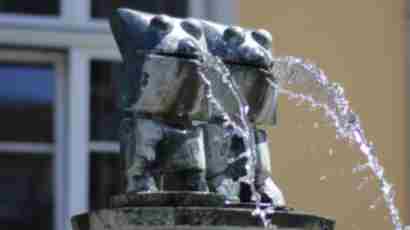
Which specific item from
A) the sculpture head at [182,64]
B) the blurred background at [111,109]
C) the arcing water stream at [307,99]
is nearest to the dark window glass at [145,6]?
the blurred background at [111,109]

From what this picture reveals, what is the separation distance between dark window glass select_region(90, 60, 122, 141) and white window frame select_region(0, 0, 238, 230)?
3 centimetres

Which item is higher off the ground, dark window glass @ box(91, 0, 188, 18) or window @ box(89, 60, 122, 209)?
dark window glass @ box(91, 0, 188, 18)

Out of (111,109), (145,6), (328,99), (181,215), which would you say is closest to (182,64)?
(181,215)

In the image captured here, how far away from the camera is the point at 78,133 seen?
6.73 m

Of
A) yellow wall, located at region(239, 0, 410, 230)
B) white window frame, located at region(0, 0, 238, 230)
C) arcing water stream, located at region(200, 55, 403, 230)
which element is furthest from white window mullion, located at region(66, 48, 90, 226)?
arcing water stream, located at region(200, 55, 403, 230)

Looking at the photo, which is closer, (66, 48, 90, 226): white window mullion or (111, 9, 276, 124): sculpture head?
(111, 9, 276, 124): sculpture head

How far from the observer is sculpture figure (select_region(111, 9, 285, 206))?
4285 mm

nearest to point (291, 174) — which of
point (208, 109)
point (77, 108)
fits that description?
→ point (77, 108)

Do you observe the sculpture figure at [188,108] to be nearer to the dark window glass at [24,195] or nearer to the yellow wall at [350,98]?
the yellow wall at [350,98]

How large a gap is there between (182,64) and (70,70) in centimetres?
254

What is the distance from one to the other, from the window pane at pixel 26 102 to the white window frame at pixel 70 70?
0.12ft

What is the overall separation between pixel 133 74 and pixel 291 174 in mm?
2496

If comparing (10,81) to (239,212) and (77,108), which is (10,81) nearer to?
(77,108)

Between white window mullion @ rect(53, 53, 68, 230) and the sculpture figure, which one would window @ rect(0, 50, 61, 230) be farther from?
the sculpture figure
